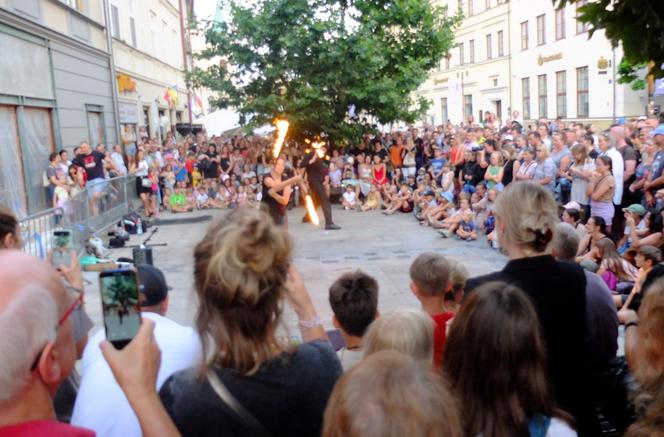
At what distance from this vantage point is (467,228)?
11.9 meters

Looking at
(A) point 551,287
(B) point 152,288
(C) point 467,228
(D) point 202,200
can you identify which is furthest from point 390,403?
(D) point 202,200

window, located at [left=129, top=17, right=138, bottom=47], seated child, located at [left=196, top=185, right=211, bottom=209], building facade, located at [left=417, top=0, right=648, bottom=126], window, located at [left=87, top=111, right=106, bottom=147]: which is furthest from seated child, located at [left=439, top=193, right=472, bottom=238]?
building facade, located at [left=417, top=0, right=648, bottom=126]

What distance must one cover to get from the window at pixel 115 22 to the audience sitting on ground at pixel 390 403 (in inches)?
827

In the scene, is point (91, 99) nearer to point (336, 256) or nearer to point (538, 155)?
point (336, 256)

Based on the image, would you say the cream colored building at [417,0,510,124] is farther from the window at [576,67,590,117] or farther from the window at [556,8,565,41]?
the window at [576,67,590,117]

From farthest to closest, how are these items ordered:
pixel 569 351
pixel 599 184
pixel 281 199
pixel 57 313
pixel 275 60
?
pixel 275 60
pixel 281 199
pixel 599 184
pixel 569 351
pixel 57 313

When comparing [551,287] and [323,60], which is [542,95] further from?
[551,287]

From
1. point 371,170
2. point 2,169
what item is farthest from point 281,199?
point 371,170

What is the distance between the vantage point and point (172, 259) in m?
11.1

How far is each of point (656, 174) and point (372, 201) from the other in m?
8.50

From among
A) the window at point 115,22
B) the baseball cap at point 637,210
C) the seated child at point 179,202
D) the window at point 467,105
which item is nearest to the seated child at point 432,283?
the baseball cap at point 637,210

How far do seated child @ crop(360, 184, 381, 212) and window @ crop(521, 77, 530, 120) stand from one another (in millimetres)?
28152

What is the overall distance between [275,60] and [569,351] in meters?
15.2

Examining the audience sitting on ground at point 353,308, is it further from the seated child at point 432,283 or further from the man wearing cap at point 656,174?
the man wearing cap at point 656,174
